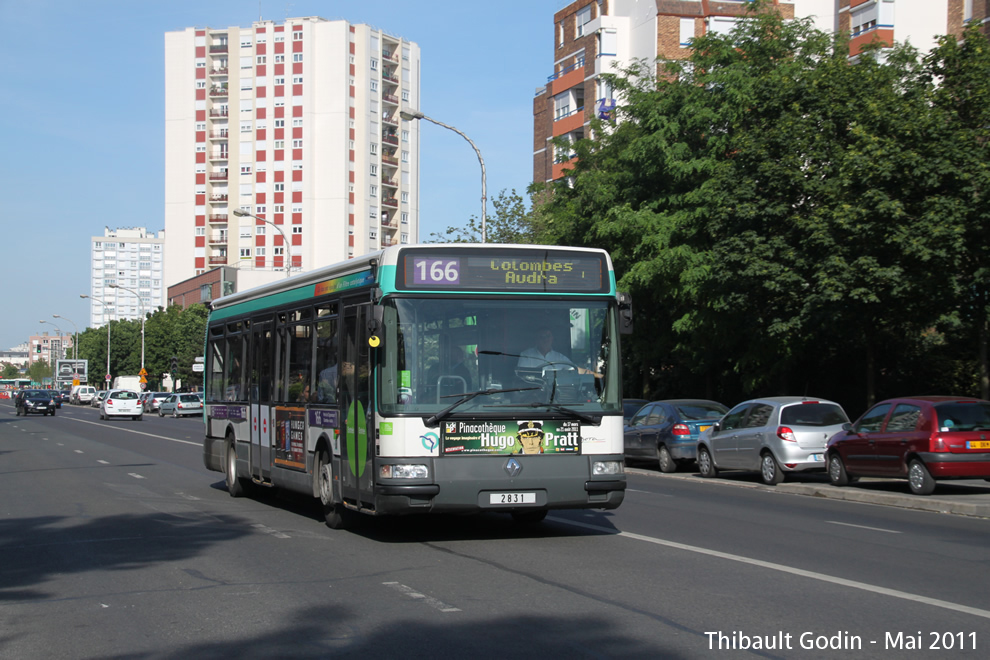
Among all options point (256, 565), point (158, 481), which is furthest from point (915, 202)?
point (256, 565)

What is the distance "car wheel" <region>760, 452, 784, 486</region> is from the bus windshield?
9224mm

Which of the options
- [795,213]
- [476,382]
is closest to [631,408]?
[795,213]

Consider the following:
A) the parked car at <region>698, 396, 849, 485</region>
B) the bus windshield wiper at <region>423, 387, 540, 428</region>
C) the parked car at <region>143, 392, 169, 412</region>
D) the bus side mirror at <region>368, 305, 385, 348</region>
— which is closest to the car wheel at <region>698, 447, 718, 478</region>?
the parked car at <region>698, 396, 849, 485</region>

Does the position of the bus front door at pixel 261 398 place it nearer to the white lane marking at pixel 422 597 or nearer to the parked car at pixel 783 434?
the white lane marking at pixel 422 597

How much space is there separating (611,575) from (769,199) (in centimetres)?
1933

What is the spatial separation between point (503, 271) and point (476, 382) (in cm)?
121

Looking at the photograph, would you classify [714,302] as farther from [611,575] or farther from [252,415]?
[611,575]

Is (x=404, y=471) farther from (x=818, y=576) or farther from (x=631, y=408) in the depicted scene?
(x=631, y=408)

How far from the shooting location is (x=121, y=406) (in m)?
59.2

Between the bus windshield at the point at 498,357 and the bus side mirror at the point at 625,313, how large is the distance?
146 millimetres

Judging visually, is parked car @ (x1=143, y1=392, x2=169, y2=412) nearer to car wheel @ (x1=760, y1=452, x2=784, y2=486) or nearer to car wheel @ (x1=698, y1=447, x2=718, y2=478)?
car wheel @ (x1=698, y1=447, x2=718, y2=478)

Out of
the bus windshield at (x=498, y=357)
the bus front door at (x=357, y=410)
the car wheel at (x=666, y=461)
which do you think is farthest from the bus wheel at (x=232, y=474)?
the car wheel at (x=666, y=461)

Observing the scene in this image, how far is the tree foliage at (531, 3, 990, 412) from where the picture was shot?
22266 mm

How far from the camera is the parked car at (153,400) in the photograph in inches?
2906
